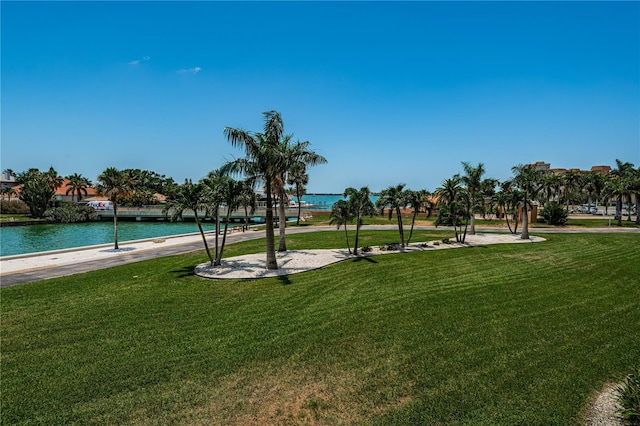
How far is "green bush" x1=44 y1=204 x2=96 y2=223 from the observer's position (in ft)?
228

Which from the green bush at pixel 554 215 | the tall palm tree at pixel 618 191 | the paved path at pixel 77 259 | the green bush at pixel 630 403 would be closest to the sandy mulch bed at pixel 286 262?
the paved path at pixel 77 259

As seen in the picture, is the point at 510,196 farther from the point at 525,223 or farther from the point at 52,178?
the point at 52,178

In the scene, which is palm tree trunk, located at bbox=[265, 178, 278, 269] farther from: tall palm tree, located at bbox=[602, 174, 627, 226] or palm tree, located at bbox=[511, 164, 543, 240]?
tall palm tree, located at bbox=[602, 174, 627, 226]

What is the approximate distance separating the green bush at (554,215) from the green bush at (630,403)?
52079 mm

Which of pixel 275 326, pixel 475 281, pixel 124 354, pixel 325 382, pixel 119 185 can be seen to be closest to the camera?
pixel 325 382

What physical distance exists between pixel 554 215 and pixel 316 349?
5446 cm

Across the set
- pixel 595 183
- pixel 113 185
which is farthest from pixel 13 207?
pixel 595 183

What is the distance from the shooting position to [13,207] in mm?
77312

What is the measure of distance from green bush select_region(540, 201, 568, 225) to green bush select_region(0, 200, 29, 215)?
4054 inches

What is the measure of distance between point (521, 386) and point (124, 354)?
32.6 feet

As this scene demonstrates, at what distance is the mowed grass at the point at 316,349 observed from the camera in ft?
23.0

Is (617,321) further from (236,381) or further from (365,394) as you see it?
(236,381)

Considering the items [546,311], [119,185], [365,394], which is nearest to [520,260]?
[546,311]

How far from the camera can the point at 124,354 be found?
367 inches
